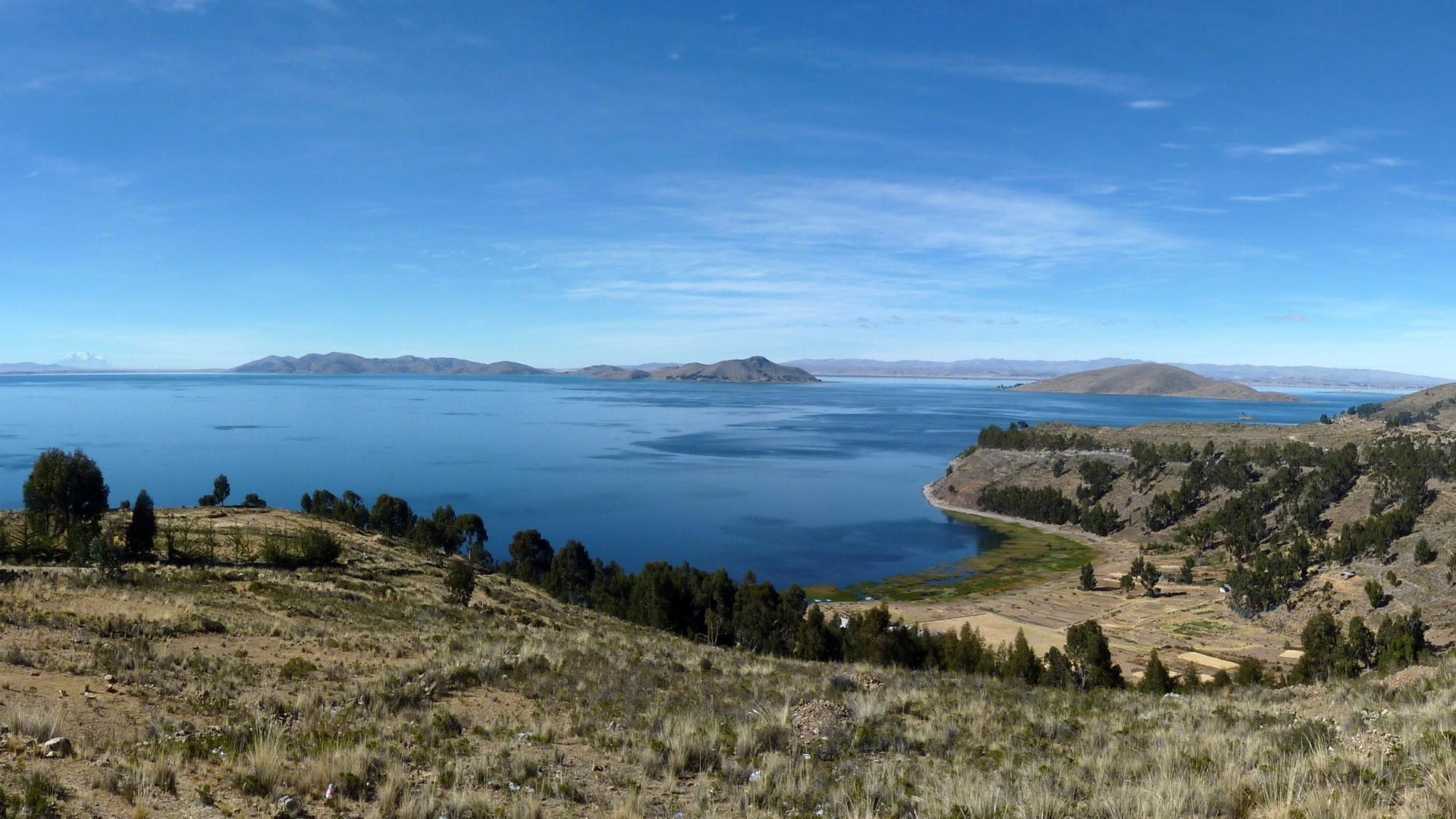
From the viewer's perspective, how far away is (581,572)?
61.2m

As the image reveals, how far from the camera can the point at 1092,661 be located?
119ft

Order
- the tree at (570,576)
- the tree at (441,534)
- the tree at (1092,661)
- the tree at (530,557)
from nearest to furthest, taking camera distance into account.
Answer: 1. the tree at (1092,661)
2. the tree at (570,576)
3. the tree at (530,557)
4. the tree at (441,534)

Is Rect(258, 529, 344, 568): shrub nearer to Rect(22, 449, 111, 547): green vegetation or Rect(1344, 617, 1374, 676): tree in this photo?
Rect(22, 449, 111, 547): green vegetation

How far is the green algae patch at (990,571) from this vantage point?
228 feet

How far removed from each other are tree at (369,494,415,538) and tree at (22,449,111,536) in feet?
88.1

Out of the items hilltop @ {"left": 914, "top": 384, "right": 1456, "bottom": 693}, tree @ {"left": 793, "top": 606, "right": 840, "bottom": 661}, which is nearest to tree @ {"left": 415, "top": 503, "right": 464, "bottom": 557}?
tree @ {"left": 793, "top": 606, "right": 840, "bottom": 661}

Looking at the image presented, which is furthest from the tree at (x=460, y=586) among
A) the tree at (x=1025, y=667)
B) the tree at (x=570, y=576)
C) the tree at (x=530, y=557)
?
the tree at (x=530, y=557)

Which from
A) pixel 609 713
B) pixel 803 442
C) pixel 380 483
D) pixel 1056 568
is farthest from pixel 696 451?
pixel 609 713

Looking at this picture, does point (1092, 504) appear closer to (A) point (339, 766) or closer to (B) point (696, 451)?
(B) point (696, 451)

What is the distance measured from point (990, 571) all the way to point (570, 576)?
4512 cm

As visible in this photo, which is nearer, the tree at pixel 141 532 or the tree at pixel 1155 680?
the tree at pixel 1155 680

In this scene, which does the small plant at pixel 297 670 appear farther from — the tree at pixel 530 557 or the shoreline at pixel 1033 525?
the shoreline at pixel 1033 525

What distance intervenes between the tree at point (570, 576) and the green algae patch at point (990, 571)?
64.2 ft

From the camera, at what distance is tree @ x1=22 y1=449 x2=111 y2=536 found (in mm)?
41594
